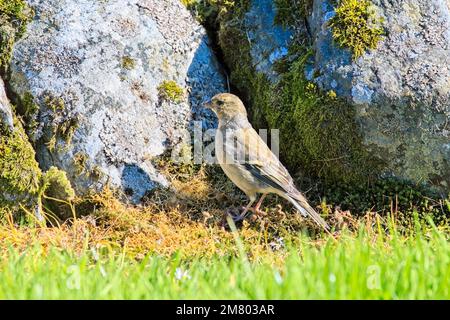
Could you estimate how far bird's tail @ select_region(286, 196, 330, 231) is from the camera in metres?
7.38

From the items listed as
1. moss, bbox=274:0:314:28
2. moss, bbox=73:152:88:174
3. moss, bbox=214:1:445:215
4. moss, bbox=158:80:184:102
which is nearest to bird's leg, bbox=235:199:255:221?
moss, bbox=214:1:445:215

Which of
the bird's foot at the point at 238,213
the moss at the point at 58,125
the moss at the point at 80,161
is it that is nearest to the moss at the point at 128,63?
the moss at the point at 58,125

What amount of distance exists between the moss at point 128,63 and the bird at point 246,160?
0.88 metres

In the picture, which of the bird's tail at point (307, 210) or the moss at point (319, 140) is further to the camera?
the moss at point (319, 140)

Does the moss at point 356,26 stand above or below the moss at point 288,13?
below

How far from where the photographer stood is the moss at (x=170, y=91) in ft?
27.4

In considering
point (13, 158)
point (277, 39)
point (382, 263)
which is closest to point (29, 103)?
point (13, 158)

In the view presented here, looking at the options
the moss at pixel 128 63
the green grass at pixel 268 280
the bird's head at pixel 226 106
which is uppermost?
the moss at pixel 128 63

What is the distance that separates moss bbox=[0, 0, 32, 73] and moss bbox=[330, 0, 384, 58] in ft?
10.6

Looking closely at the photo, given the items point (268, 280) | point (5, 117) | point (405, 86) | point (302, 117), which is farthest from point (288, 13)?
point (268, 280)

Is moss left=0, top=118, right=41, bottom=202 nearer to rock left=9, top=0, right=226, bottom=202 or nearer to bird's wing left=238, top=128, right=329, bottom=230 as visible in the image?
rock left=9, top=0, right=226, bottom=202

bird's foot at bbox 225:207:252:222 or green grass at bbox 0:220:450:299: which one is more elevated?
bird's foot at bbox 225:207:252:222

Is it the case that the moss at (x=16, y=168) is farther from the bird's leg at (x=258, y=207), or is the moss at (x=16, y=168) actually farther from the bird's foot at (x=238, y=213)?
the bird's leg at (x=258, y=207)

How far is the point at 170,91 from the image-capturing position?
8.37 meters
